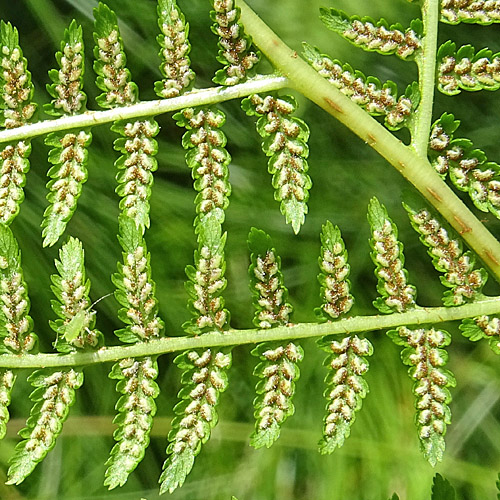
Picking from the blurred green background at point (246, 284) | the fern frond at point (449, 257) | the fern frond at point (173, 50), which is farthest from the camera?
the blurred green background at point (246, 284)

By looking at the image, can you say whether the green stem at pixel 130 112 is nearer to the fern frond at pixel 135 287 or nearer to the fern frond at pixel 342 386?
the fern frond at pixel 135 287

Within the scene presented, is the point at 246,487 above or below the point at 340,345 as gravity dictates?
below

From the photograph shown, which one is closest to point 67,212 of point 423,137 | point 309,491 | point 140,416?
point 140,416

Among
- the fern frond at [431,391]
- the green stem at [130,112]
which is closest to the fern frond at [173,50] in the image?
the green stem at [130,112]

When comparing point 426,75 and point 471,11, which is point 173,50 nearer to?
point 426,75

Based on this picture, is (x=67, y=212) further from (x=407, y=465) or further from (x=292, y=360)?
(x=407, y=465)

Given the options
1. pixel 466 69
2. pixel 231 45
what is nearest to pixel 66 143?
pixel 231 45
